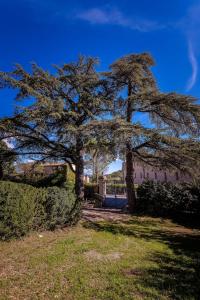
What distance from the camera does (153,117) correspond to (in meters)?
15.4

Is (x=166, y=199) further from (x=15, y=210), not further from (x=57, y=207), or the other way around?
(x=15, y=210)

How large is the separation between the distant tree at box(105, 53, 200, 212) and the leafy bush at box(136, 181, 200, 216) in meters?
0.82

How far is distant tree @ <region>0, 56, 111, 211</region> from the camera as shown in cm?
967

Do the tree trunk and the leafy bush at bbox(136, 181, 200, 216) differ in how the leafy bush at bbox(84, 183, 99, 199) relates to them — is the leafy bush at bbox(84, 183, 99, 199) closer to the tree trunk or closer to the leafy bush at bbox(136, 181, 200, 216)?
the tree trunk

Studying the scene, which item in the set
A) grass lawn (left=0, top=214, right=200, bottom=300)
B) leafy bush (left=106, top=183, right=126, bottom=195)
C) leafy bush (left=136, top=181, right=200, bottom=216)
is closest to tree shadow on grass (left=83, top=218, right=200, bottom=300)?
grass lawn (left=0, top=214, right=200, bottom=300)

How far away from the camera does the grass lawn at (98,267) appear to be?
397cm

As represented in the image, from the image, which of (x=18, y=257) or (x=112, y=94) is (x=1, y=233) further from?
(x=112, y=94)

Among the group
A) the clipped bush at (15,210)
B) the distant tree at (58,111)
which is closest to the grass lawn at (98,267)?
the clipped bush at (15,210)

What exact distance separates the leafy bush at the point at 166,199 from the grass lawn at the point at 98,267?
4.87 meters

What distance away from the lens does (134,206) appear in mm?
14797

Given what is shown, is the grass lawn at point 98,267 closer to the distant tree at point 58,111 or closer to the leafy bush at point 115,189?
the distant tree at point 58,111

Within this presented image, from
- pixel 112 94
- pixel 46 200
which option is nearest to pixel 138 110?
pixel 112 94

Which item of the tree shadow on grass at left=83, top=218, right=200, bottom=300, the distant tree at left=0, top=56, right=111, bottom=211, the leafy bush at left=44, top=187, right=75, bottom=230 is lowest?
the tree shadow on grass at left=83, top=218, right=200, bottom=300

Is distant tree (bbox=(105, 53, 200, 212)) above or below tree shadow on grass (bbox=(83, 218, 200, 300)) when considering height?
above
